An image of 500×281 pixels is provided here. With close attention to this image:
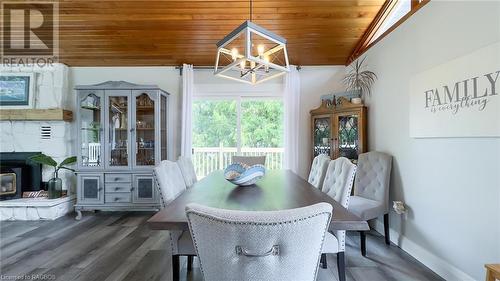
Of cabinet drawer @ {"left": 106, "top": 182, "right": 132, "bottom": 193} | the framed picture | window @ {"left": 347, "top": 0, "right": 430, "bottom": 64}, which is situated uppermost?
window @ {"left": 347, "top": 0, "right": 430, "bottom": 64}

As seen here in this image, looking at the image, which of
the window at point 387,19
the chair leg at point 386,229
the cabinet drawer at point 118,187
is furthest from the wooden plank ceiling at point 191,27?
the chair leg at point 386,229

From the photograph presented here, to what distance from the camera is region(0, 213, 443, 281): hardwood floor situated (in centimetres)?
235

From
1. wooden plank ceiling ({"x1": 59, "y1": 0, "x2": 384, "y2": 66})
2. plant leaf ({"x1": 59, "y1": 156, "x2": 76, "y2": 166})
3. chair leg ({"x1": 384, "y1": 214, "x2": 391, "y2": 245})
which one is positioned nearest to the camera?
chair leg ({"x1": 384, "y1": 214, "x2": 391, "y2": 245})

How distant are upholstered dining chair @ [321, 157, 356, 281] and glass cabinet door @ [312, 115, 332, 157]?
5.43 feet

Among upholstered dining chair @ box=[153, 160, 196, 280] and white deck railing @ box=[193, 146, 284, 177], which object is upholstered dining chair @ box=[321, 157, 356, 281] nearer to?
upholstered dining chair @ box=[153, 160, 196, 280]

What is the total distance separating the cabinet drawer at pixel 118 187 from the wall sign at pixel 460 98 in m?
3.81

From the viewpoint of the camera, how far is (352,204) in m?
2.95

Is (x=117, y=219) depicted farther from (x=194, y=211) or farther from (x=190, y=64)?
(x=194, y=211)

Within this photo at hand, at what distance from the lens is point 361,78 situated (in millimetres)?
3896

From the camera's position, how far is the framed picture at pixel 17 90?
4316mm

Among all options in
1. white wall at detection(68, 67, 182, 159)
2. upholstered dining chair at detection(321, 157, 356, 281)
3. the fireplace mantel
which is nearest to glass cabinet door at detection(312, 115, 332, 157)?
upholstered dining chair at detection(321, 157, 356, 281)

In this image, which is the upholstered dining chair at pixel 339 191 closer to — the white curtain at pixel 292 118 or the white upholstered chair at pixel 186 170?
the white upholstered chair at pixel 186 170

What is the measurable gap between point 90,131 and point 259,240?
4.22 metres

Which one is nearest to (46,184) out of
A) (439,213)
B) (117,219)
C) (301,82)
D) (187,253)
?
(117,219)
